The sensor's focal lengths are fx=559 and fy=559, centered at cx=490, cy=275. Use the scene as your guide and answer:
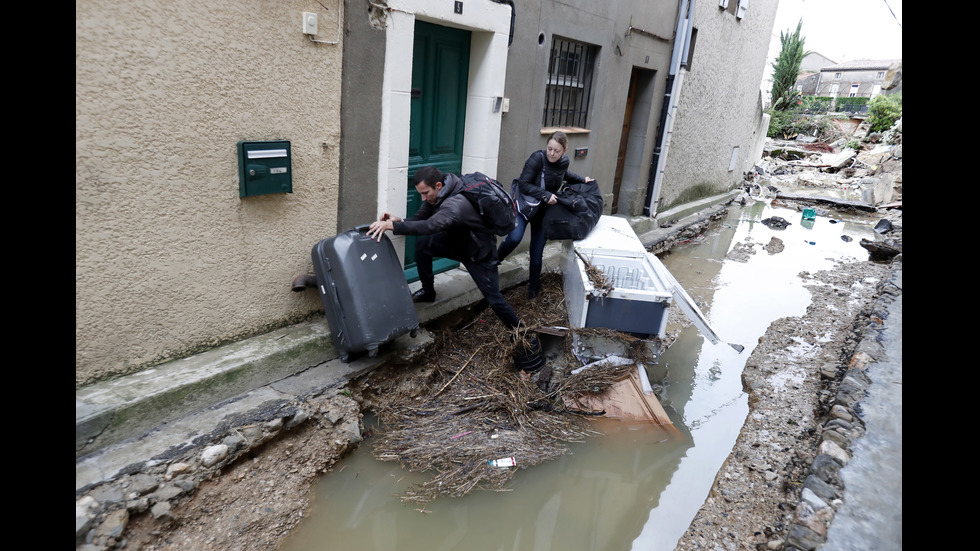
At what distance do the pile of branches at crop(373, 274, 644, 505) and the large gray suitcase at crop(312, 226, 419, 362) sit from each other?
54cm

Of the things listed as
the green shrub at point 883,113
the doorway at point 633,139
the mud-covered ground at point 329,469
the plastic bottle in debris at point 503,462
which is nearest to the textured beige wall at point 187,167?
the mud-covered ground at point 329,469

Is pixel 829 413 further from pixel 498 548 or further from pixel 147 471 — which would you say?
pixel 147 471

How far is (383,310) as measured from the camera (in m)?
3.66

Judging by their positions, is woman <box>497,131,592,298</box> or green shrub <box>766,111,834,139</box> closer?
woman <box>497,131,592,298</box>

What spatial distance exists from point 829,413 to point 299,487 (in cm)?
354

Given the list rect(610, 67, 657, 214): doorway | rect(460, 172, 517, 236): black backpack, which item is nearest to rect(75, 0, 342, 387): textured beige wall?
rect(460, 172, 517, 236): black backpack

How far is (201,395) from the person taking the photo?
318 cm

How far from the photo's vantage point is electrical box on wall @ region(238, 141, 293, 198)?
328 cm

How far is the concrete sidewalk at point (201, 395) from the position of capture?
8.98 feet

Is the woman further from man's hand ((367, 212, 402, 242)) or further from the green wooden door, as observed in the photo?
man's hand ((367, 212, 402, 242))

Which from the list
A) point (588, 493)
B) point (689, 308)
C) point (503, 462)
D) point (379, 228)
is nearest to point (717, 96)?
point (689, 308)
